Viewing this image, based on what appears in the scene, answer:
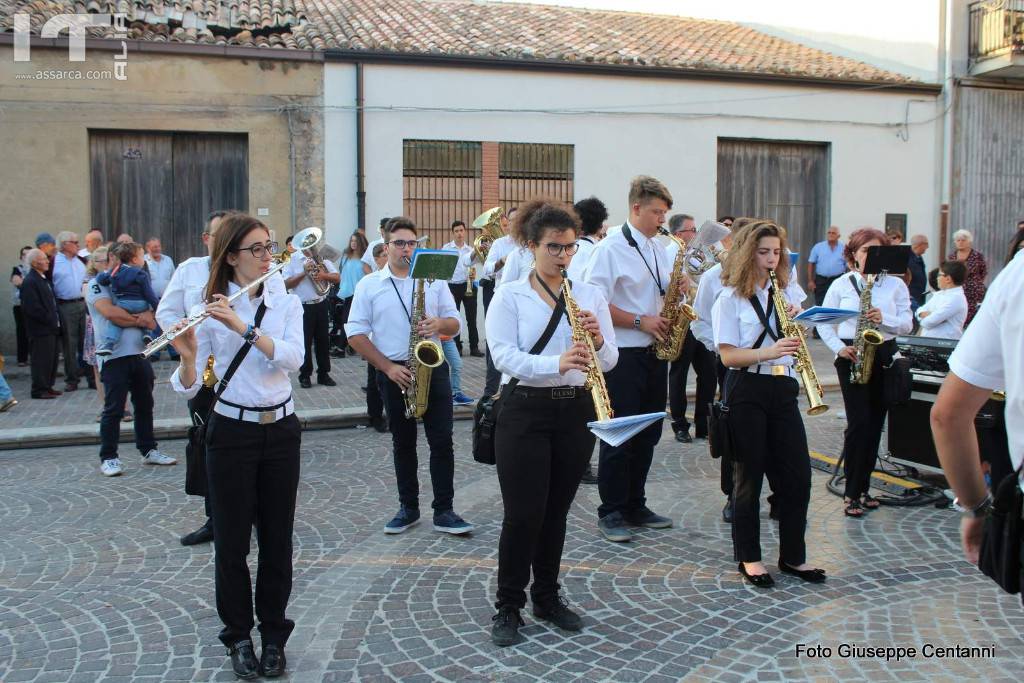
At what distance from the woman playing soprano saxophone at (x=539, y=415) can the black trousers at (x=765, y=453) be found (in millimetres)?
959

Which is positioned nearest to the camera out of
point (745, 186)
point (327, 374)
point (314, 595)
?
point (314, 595)

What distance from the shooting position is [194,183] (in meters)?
15.4

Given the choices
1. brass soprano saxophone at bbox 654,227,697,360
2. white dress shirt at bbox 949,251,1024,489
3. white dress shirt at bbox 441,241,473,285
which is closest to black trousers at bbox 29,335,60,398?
white dress shirt at bbox 441,241,473,285

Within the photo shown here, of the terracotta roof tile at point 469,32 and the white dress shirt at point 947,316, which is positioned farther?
the terracotta roof tile at point 469,32

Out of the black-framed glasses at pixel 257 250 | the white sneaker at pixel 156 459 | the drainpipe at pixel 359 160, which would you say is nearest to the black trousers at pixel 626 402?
the black-framed glasses at pixel 257 250

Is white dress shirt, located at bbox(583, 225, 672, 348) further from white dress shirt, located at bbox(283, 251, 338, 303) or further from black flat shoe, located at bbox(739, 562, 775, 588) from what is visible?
white dress shirt, located at bbox(283, 251, 338, 303)

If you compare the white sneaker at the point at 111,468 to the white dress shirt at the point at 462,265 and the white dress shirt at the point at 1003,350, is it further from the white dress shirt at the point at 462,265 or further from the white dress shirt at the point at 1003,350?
the white dress shirt at the point at 1003,350

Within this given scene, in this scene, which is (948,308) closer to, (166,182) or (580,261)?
(580,261)

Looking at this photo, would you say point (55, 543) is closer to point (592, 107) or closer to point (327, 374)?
point (327, 374)

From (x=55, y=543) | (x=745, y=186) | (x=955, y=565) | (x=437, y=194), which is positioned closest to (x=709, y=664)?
(x=955, y=565)

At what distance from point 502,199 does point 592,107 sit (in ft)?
7.74

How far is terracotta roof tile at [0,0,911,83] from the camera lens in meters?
15.6

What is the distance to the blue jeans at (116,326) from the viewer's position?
24.9 ft

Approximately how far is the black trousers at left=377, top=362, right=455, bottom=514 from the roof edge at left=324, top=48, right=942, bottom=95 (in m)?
11.0
